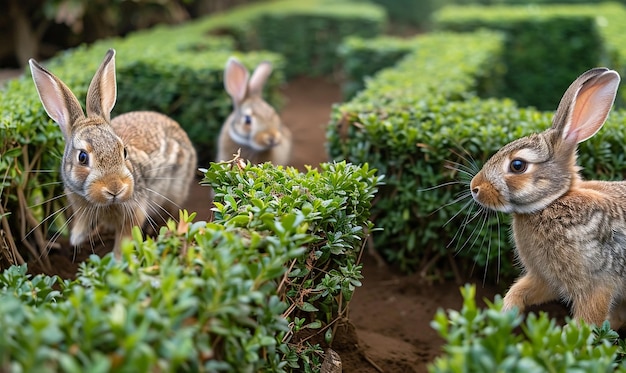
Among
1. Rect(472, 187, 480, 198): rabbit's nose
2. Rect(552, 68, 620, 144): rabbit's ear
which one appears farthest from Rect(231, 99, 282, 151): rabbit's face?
Rect(552, 68, 620, 144): rabbit's ear

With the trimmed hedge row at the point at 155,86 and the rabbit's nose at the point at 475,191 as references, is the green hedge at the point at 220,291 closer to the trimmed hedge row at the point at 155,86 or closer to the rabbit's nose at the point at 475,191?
the rabbit's nose at the point at 475,191

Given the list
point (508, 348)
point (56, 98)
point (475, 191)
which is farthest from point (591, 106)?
point (56, 98)

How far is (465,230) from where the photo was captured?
17.9ft

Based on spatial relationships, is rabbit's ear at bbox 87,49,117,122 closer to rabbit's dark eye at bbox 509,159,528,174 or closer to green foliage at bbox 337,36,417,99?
rabbit's dark eye at bbox 509,159,528,174

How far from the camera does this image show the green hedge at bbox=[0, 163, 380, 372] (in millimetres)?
2395

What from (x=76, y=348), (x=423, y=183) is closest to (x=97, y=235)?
(x=423, y=183)

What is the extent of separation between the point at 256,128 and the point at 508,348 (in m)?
4.43

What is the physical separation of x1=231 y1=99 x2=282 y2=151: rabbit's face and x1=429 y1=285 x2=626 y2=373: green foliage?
13.2 feet

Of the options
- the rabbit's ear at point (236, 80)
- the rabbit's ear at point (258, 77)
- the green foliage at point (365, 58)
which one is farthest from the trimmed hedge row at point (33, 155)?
the green foliage at point (365, 58)

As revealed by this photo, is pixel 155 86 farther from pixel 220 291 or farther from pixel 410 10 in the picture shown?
pixel 410 10

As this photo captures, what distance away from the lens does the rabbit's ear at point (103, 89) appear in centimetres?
465

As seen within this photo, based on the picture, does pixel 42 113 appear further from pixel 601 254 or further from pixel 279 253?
pixel 601 254

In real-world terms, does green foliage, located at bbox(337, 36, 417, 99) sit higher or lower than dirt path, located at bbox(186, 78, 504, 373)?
higher

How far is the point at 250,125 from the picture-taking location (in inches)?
266
